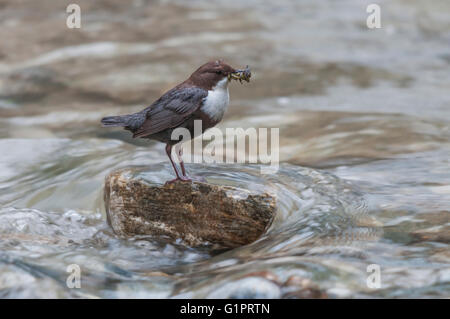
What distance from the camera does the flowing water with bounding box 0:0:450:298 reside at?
397 centimetres

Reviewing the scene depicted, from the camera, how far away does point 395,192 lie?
5.42 metres

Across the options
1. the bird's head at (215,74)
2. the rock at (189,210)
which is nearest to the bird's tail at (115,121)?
the rock at (189,210)

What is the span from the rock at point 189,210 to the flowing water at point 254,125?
0.34ft

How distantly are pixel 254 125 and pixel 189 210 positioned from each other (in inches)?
134

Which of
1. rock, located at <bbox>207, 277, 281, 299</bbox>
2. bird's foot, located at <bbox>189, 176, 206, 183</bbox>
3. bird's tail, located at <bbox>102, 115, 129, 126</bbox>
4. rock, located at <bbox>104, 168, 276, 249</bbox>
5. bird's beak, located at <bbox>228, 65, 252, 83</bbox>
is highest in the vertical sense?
bird's beak, located at <bbox>228, 65, 252, 83</bbox>

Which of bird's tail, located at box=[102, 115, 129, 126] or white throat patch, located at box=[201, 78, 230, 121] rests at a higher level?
white throat patch, located at box=[201, 78, 230, 121]

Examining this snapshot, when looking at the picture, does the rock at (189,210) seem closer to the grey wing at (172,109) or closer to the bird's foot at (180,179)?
the bird's foot at (180,179)

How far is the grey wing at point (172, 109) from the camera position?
14.7 feet

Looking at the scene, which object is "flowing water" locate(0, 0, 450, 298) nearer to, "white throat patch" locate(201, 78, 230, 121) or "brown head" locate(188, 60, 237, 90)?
"white throat patch" locate(201, 78, 230, 121)

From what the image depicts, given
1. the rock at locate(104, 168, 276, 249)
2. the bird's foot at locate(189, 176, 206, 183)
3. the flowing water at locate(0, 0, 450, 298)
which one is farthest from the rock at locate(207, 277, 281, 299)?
the bird's foot at locate(189, 176, 206, 183)

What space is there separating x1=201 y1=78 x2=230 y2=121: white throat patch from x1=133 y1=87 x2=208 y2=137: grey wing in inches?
1.7

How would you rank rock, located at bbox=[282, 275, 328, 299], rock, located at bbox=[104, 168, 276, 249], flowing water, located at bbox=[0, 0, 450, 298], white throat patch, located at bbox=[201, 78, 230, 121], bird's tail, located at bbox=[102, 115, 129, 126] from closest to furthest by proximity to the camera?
rock, located at bbox=[282, 275, 328, 299] → flowing water, located at bbox=[0, 0, 450, 298] → white throat patch, located at bbox=[201, 78, 230, 121] → rock, located at bbox=[104, 168, 276, 249] → bird's tail, located at bbox=[102, 115, 129, 126]

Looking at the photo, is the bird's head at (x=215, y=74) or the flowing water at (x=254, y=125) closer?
the flowing water at (x=254, y=125)

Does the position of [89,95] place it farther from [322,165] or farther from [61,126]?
[322,165]
